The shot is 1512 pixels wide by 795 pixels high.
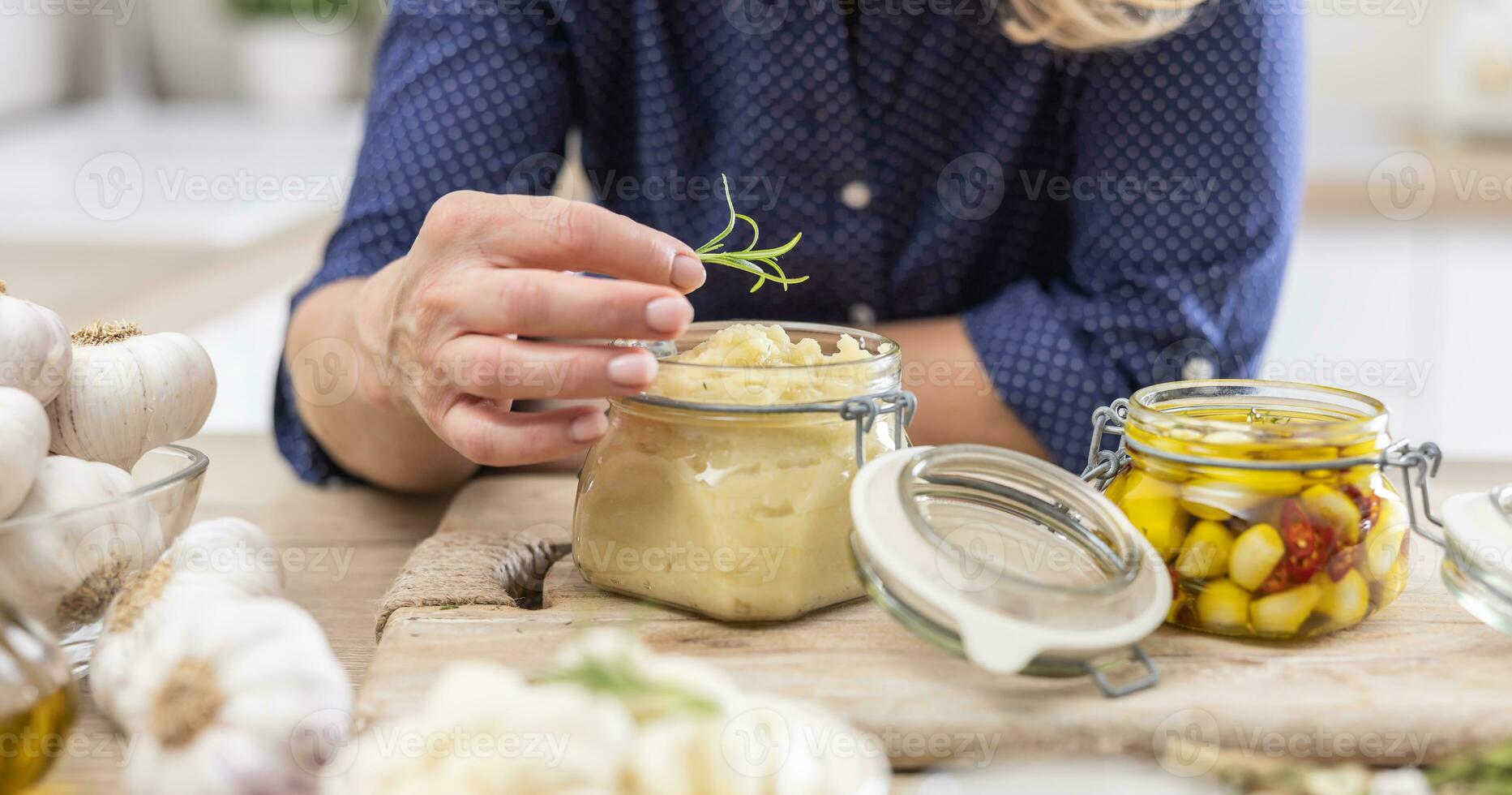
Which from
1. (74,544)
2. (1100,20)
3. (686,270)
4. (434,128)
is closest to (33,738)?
(74,544)

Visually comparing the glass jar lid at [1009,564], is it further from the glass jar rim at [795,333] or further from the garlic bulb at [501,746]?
the garlic bulb at [501,746]

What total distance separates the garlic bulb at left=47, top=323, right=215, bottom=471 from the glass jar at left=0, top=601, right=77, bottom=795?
0.53 feet

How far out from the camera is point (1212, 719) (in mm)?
518

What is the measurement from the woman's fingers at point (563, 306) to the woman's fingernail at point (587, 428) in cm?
5

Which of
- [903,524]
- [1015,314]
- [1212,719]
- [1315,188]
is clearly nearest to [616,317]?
[903,524]

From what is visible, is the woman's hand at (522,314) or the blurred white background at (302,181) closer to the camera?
the woman's hand at (522,314)

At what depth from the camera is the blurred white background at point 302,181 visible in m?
1.85

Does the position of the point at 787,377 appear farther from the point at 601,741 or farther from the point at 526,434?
the point at 601,741

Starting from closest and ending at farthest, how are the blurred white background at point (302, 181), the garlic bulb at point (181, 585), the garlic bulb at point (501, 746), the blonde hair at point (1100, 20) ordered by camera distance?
the garlic bulb at point (501, 746), the garlic bulb at point (181, 585), the blonde hair at point (1100, 20), the blurred white background at point (302, 181)

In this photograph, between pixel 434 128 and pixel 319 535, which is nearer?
pixel 319 535

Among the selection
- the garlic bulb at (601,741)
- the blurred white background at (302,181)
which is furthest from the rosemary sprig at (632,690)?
the blurred white background at (302,181)

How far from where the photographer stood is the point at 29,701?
0.44 meters

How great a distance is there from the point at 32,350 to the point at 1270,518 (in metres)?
0.58

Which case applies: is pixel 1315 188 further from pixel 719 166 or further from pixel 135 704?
pixel 135 704
